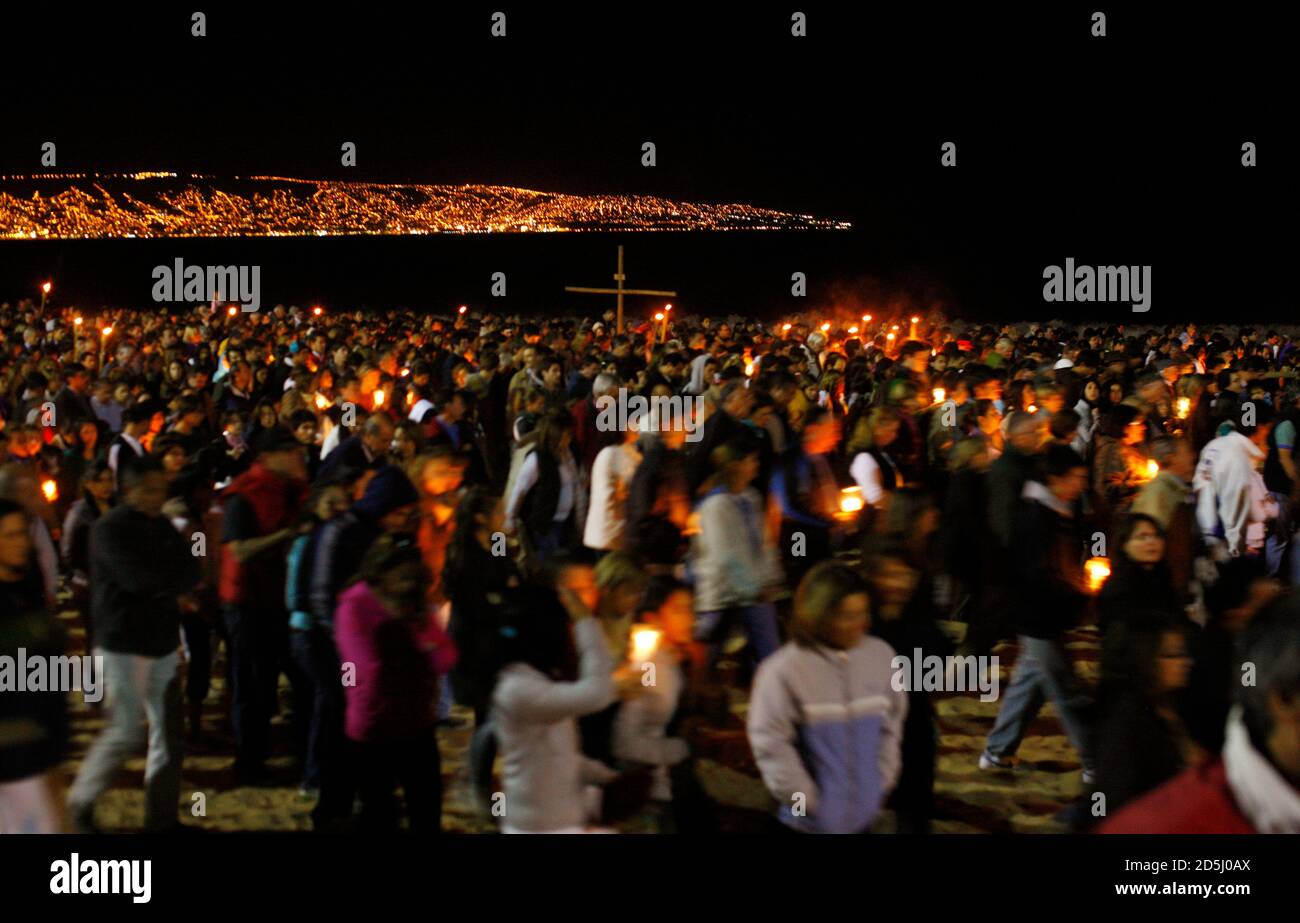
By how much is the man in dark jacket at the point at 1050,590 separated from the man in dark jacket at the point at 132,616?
133 inches

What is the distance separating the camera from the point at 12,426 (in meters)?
6.99

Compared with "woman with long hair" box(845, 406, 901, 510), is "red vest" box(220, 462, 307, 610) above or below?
below

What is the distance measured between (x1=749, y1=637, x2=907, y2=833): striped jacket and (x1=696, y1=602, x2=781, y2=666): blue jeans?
1.83 metres

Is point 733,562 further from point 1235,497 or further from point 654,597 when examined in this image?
point 1235,497

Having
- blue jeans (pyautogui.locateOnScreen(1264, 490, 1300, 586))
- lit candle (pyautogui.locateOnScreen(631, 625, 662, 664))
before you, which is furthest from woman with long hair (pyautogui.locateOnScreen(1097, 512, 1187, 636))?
blue jeans (pyautogui.locateOnScreen(1264, 490, 1300, 586))

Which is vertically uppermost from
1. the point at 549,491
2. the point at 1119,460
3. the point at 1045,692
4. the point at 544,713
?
the point at 1119,460

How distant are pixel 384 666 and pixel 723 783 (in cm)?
220

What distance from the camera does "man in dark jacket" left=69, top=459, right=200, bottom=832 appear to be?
4605 millimetres

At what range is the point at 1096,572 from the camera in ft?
18.1

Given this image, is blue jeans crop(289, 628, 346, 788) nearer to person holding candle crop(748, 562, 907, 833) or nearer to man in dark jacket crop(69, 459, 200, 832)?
man in dark jacket crop(69, 459, 200, 832)

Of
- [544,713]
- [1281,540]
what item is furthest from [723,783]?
[1281,540]
